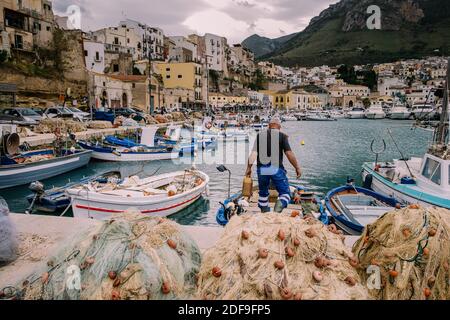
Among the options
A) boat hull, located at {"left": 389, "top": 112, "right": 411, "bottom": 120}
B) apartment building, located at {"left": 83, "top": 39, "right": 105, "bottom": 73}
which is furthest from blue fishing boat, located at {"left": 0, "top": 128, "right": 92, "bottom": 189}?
boat hull, located at {"left": 389, "top": 112, "right": 411, "bottom": 120}

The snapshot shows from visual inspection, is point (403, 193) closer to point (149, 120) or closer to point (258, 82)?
point (149, 120)

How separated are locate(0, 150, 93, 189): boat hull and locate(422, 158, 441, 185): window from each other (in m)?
16.3

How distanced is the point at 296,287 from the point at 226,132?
112ft

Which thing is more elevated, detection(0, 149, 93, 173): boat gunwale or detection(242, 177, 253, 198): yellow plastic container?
detection(242, 177, 253, 198): yellow plastic container

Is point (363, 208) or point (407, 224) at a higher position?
point (407, 224)

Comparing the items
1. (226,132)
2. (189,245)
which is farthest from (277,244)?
(226,132)

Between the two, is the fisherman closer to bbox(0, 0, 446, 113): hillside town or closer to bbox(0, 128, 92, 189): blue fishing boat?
bbox(0, 128, 92, 189): blue fishing boat

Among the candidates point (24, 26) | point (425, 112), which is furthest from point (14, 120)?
point (425, 112)

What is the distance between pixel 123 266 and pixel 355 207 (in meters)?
8.36

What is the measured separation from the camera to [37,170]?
15.5 metres

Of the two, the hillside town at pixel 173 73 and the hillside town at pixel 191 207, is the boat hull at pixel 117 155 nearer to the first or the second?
the hillside town at pixel 191 207

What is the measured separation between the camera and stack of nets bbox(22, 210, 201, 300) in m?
2.53

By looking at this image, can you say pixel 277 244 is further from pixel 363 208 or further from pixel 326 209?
pixel 363 208
